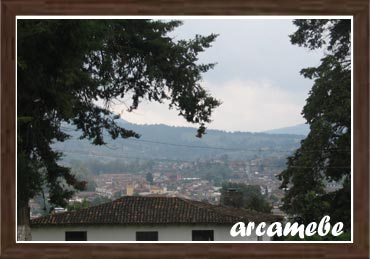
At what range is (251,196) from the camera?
2.77 m

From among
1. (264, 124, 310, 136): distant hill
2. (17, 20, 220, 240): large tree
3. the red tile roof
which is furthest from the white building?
(264, 124, 310, 136): distant hill

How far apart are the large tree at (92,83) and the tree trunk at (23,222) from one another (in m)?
0.07

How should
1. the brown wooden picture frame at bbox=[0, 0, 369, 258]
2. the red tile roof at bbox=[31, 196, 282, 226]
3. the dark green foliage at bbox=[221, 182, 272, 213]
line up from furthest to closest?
the dark green foliage at bbox=[221, 182, 272, 213], the red tile roof at bbox=[31, 196, 282, 226], the brown wooden picture frame at bbox=[0, 0, 369, 258]

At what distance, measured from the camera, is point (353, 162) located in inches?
96.7

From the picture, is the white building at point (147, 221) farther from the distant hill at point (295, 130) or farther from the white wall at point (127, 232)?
the distant hill at point (295, 130)

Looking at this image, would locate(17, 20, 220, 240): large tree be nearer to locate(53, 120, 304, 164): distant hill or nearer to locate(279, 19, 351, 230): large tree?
locate(53, 120, 304, 164): distant hill

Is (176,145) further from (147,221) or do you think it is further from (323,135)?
(323,135)

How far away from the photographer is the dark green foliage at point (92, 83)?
2.69m

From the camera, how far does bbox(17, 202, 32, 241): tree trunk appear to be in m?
2.46

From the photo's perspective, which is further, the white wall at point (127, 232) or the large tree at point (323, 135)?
the large tree at point (323, 135)

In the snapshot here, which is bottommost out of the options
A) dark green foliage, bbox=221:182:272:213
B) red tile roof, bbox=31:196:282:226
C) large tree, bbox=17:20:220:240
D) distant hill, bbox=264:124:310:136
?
red tile roof, bbox=31:196:282:226

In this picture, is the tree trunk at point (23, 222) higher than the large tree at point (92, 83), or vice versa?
the large tree at point (92, 83)

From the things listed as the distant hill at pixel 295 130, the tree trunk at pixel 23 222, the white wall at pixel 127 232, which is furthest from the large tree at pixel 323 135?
the tree trunk at pixel 23 222

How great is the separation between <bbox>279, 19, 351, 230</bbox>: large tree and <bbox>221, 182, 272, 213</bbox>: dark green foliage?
0.10 meters
